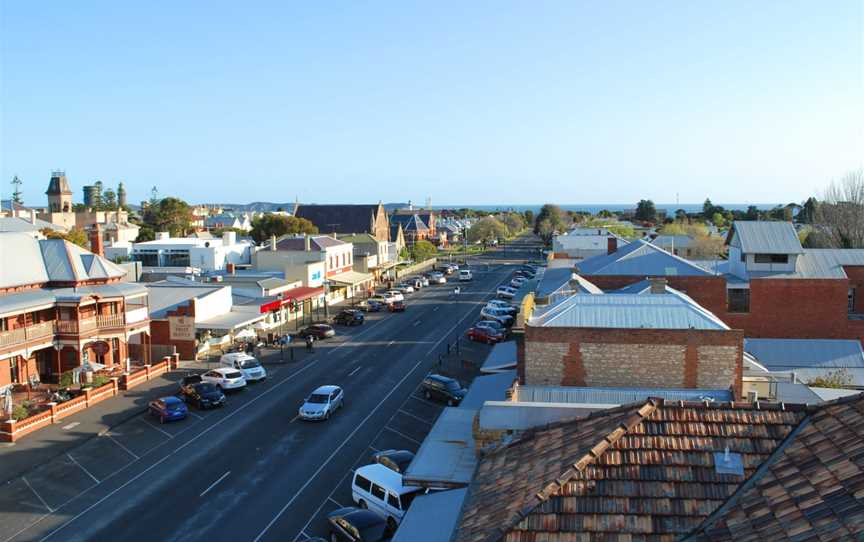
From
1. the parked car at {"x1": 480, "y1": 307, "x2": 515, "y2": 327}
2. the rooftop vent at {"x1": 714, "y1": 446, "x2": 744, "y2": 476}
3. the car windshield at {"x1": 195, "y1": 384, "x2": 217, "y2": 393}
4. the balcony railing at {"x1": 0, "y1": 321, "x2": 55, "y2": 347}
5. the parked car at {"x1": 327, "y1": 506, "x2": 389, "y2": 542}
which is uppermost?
the rooftop vent at {"x1": 714, "y1": 446, "x2": 744, "y2": 476}

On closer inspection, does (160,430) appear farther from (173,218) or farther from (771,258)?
(173,218)

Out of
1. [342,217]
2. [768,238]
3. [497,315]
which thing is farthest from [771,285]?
[342,217]

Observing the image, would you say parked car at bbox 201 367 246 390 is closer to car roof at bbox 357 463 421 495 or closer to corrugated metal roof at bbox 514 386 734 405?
car roof at bbox 357 463 421 495

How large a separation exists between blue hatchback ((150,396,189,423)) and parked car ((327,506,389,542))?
12757 mm

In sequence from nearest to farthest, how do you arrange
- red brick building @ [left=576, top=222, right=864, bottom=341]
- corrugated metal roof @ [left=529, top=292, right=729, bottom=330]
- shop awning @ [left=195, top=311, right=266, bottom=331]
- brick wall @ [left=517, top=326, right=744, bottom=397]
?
1. brick wall @ [left=517, top=326, right=744, bottom=397]
2. corrugated metal roof @ [left=529, top=292, right=729, bottom=330]
3. red brick building @ [left=576, top=222, right=864, bottom=341]
4. shop awning @ [left=195, top=311, right=266, bottom=331]

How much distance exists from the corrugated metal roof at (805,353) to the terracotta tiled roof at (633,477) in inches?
1026

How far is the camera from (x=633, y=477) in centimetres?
1051

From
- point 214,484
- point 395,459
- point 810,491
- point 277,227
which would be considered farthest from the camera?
point 277,227

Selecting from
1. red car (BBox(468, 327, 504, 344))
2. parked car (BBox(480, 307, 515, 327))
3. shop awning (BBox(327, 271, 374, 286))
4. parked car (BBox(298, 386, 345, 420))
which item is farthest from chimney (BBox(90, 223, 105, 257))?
parked car (BBox(480, 307, 515, 327))

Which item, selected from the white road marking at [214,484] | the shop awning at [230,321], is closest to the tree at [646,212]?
the shop awning at [230,321]

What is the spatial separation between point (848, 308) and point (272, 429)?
32.7 metres

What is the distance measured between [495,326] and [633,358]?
27641 millimetres

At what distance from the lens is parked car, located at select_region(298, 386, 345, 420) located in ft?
95.0

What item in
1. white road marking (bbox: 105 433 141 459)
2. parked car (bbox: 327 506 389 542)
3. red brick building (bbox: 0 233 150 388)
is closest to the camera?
parked car (bbox: 327 506 389 542)
